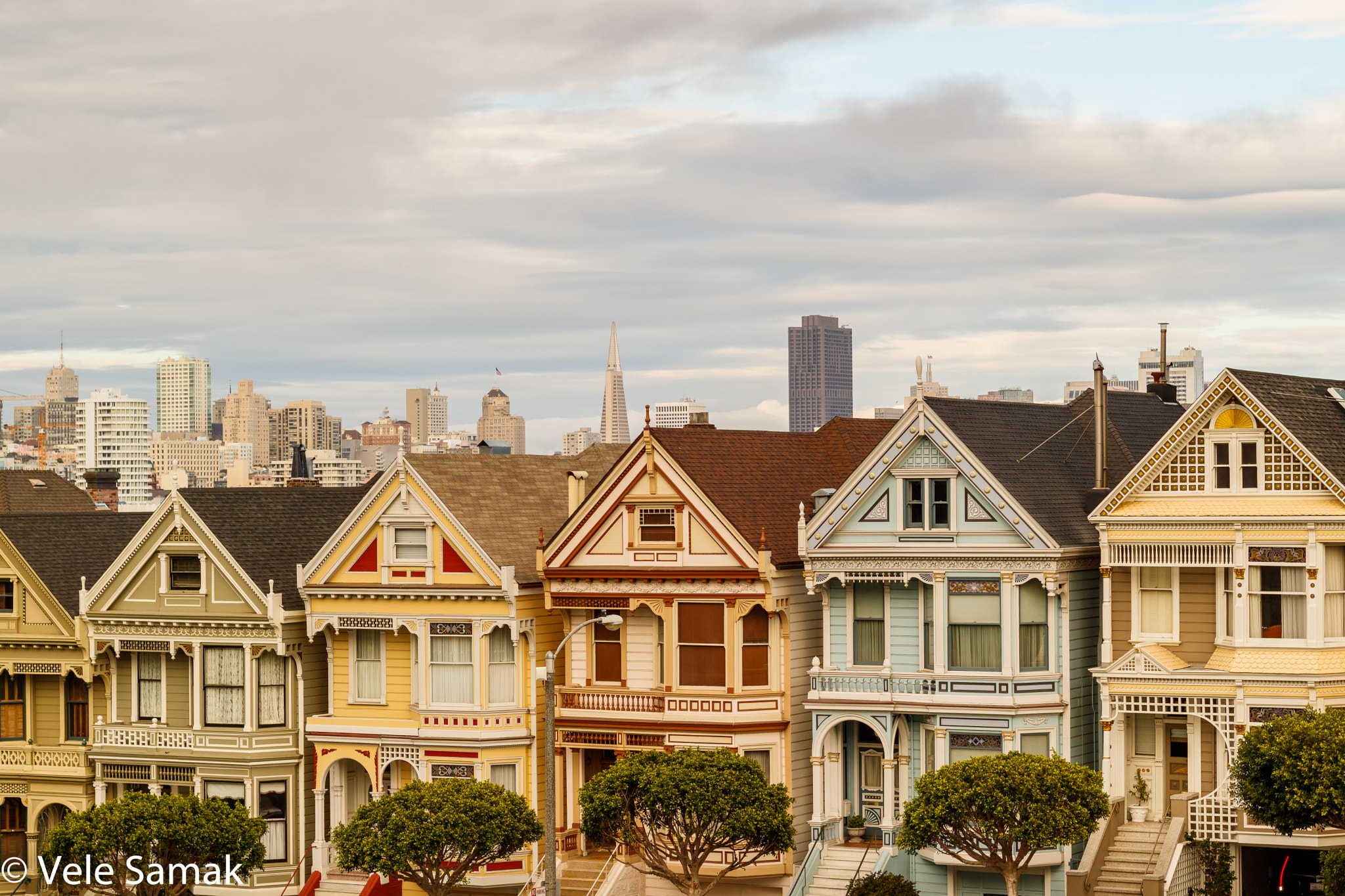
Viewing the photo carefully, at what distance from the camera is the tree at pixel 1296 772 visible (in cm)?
3547

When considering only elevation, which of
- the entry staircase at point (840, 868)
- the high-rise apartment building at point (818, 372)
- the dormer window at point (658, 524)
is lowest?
the entry staircase at point (840, 868)

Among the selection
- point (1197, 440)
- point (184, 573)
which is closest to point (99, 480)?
point (184, 573)

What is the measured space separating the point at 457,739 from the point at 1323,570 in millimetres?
19661

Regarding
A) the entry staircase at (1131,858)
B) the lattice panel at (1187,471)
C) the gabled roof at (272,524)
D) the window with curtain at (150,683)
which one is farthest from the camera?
the window with curtain at (150,683)

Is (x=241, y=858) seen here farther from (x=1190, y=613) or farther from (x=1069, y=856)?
(x=1190, y=613)

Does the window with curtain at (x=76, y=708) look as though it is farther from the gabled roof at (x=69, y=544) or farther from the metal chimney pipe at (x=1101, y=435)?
the metal chimney pipe at (x=1101, y=435)

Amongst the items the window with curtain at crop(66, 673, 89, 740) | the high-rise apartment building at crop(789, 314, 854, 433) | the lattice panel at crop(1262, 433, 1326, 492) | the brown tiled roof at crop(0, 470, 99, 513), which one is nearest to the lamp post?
the lattice panel at crop(1262, 433, 1326, 492)

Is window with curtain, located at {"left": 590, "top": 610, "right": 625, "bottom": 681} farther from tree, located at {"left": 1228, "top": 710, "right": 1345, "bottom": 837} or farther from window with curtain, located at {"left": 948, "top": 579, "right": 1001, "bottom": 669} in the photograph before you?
tree, located at {"left": 1228, "top": 710, "right": 1345, "bottom": 837}

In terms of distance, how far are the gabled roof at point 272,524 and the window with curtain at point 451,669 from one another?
4365 mm

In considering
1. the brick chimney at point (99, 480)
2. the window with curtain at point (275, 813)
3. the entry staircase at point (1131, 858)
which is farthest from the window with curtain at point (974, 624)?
the brick chimney at point (99, 480)

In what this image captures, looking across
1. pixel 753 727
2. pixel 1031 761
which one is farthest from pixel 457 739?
pixel 1031 761

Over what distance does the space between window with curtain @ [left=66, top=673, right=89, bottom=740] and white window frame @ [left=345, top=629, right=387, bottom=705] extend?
26.9 ft

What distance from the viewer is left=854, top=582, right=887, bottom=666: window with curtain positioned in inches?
1679

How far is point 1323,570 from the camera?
38250 mm
